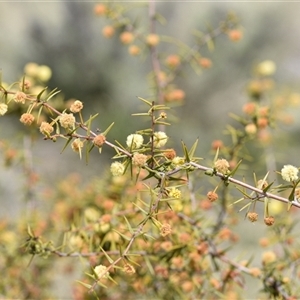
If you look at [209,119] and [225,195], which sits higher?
[225,195]

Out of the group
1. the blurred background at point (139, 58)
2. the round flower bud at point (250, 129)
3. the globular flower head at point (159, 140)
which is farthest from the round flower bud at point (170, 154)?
the blurred background at point (139, 58)

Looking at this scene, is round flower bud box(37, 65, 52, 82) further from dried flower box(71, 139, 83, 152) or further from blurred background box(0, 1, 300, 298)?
blurred background box(0, 1, 300, 298)

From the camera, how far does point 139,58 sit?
1.23 metres

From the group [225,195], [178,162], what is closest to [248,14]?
[225,195]

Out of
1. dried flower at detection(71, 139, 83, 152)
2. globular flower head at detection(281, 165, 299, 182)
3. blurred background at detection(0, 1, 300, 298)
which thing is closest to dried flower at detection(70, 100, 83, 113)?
dried flower at detection(71, 139, 83, 152)

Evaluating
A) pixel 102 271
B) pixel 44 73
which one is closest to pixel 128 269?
pixel 102 271

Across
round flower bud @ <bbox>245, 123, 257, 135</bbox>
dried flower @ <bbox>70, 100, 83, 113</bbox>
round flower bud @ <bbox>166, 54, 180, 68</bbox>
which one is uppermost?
dried flower @ <bbox>70, 100, 83, 113</bbox>

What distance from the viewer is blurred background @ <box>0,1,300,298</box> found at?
121 centimetres

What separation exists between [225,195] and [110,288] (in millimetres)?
155

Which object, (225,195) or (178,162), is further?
(225,195)

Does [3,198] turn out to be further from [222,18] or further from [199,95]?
[222,18]

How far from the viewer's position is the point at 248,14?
1239 mm

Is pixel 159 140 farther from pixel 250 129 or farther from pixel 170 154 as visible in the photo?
pixel 250 129

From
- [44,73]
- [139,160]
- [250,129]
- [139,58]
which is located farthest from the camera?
[139,58]
